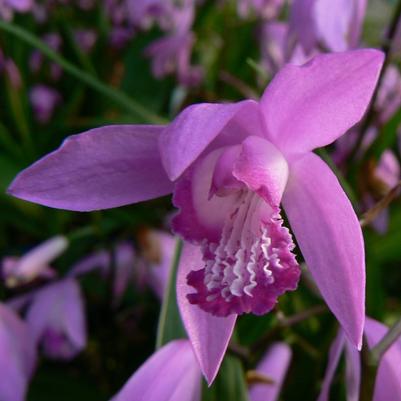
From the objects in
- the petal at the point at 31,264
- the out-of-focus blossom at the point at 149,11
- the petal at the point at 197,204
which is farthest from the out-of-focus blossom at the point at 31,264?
the out-of-focus blossom at the point at 149,11

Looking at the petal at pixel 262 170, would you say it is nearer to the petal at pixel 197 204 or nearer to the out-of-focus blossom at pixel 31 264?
the petal at pixel 197 204

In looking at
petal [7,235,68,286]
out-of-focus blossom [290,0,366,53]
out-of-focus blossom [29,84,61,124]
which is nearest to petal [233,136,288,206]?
out-of-focus blossom [290,0,366,53]

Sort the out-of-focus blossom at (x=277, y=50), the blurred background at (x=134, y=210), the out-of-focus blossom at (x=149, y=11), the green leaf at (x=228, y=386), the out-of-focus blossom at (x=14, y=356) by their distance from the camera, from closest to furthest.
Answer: the green leaf at (x=228, y=386) < the out-of-focus blossom at (x=14, y=356) < the blurred background at (x=134, y=210) < the out-of-focus blossom at (x=277, y=50) < the out-of-focus blossom at (x=149, y=11)

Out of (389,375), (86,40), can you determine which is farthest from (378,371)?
(86,40)

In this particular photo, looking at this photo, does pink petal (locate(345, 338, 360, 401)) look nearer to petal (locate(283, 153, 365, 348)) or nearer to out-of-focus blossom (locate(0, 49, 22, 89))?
petal (locate(283, 153, 365, 348))

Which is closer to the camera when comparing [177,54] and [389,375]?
[389,375]

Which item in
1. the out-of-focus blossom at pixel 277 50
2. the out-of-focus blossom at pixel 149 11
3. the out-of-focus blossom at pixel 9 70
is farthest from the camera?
the out-of-focus blossom at pixel 149 11

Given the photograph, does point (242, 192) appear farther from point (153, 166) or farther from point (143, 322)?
point (143, 322)

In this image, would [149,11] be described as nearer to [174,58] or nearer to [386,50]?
[174,58]
